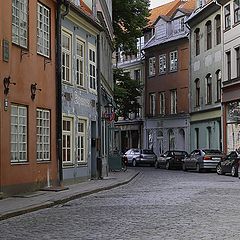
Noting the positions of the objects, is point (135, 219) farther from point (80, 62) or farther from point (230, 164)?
point (230, 164)

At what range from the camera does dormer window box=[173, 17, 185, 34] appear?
53219 mm

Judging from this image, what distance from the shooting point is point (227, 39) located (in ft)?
133

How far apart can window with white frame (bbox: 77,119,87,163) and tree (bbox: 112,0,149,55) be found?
21598 millimetres

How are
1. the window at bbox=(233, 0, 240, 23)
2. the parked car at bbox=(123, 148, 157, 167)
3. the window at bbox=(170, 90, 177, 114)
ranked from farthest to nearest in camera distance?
the window at bbox=(170, 90, 177, 114)
the parked car at bbox=(123, 148, 157, 167)
the window at bbox=(233, 0, 240, 23)

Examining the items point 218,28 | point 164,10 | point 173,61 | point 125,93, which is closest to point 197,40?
point 218,28

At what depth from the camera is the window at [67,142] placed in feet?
76.9

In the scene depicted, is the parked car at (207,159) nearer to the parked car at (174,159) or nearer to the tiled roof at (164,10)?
the parked car at (174,159)

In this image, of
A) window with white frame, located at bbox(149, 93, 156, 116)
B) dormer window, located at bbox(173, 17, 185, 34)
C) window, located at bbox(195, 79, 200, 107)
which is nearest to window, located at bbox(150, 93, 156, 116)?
window with white frame, located at bbox(149, 93, 156, 116)

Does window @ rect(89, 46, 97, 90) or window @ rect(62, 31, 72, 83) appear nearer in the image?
window @ rect(62, 31, 72, 83)

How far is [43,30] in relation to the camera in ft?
69.6

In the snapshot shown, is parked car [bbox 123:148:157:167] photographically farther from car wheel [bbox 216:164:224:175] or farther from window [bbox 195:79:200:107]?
car wheel [bbox 216:164:224:175]

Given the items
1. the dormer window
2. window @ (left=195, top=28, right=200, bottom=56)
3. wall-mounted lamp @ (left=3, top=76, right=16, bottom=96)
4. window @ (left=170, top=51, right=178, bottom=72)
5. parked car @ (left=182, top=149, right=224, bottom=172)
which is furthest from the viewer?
window @ (left=170, top=51, right=178, bottom=72)

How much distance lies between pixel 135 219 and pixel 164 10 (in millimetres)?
52182

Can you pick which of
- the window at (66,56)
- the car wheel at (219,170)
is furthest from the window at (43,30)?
the car wheel at (219,170)
